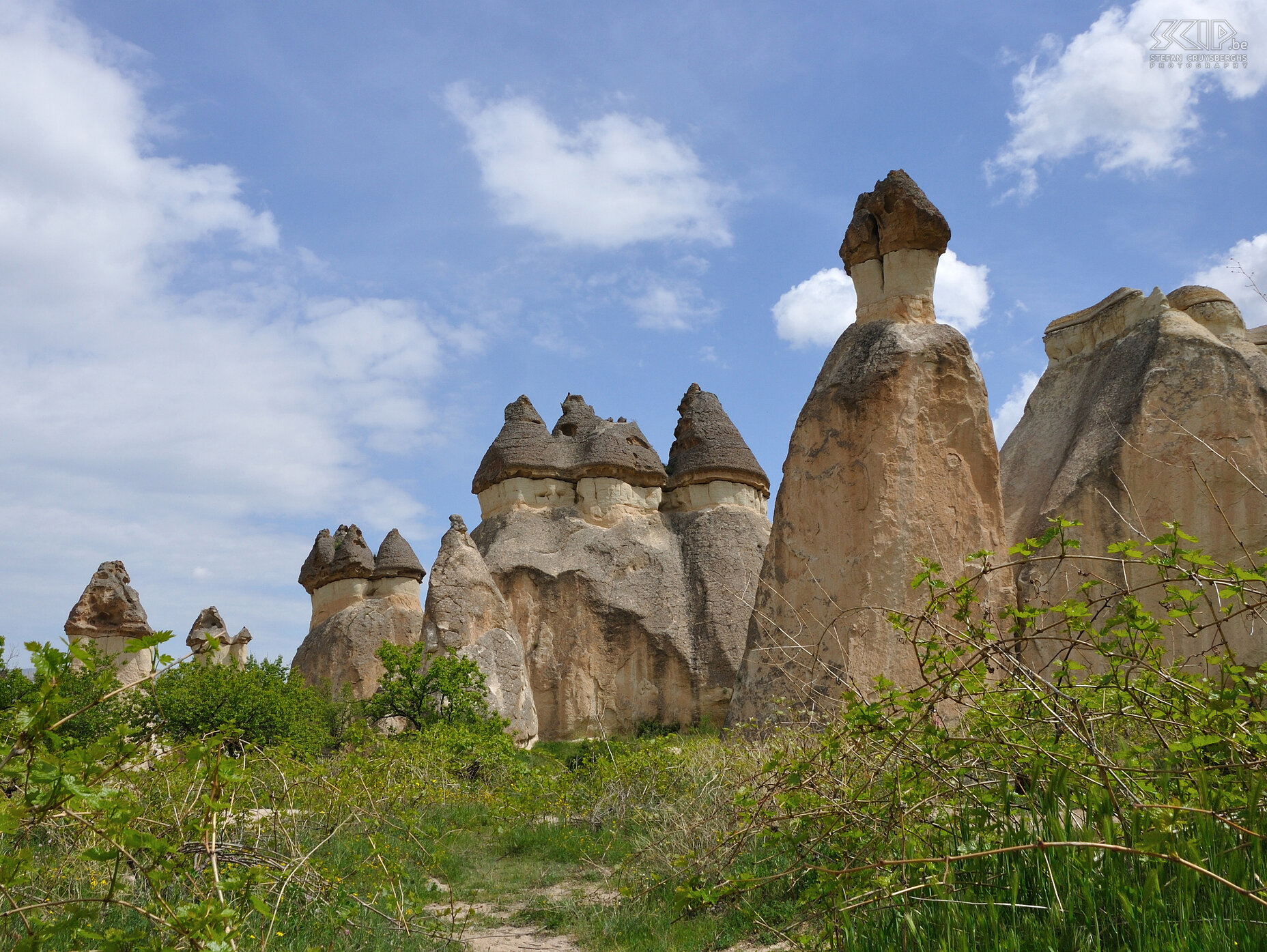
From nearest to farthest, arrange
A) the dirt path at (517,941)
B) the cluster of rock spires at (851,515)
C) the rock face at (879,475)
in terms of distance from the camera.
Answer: the dirt path at (517,941) < the rock face at (879,475) < the cluster of rock spires at (851,515)

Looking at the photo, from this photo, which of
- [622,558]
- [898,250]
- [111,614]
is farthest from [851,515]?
[111,614]

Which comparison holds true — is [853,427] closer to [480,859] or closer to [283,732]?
[480,859]

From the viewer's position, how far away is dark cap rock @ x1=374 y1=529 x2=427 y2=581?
2042 cm

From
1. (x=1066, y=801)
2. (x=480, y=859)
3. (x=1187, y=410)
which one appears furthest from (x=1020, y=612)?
(x=1187, y=410)

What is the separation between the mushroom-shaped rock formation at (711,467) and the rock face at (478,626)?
5.43m

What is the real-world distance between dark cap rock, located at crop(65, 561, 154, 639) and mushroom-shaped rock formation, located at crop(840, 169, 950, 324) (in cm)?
1488

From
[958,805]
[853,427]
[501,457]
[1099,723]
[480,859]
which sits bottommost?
[480,859]

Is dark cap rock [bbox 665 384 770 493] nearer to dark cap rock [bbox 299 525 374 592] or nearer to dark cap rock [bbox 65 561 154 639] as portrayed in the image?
dark cap rock [bbox 299 525 374 592]

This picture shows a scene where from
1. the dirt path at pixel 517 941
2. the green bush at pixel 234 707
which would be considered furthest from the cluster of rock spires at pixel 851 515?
the dirt path at pixel 517 941

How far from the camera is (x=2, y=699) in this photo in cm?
964

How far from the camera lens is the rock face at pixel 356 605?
1878 cm

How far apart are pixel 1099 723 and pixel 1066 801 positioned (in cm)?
75

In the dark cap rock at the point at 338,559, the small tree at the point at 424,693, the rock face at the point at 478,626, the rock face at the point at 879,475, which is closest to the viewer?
the rock face at the point at 879,475

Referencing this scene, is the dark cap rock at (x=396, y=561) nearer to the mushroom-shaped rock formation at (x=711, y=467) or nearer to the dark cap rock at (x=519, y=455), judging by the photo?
the dark cap rock at (x=519, y=455)
